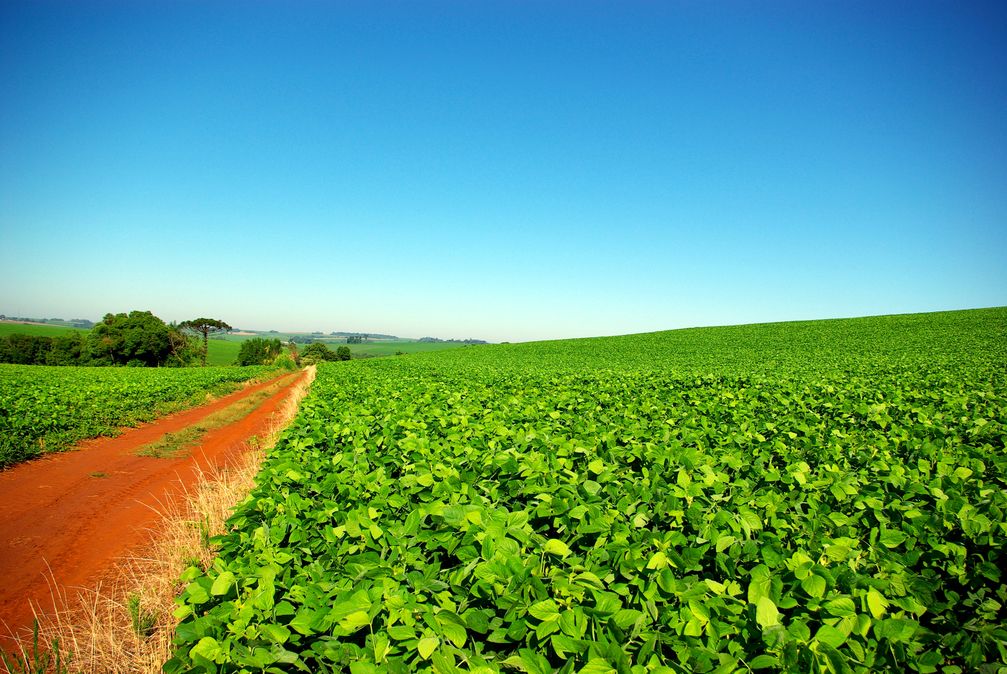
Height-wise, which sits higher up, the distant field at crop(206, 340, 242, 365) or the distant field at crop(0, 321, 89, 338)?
the distant field at crop(0, 321, 89, 338)

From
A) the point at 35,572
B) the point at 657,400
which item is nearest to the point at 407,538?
the point at 657,400

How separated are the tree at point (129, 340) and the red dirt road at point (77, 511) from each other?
64.6 meters

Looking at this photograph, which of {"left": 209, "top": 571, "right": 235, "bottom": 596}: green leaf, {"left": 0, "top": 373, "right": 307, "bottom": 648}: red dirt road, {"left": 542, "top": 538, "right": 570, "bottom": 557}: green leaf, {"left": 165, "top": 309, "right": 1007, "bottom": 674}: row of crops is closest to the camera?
{"left": 165, "top": 309, "right": 1007, "bottom": 674}: row of crops

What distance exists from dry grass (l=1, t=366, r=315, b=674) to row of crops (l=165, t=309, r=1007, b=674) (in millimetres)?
1332

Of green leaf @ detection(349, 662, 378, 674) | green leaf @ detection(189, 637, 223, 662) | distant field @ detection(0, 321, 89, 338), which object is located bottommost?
green leaf @ detection(189, 637, 223, 662)

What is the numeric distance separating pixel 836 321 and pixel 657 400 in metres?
54.5

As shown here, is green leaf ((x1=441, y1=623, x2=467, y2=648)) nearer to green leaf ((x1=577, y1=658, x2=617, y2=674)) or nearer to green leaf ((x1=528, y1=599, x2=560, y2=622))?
green leaf ((x1=528, y1=599, x2=560, y2=622))

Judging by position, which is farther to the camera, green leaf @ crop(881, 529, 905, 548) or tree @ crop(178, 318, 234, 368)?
tree @ crop(178, 318, 234, 368)

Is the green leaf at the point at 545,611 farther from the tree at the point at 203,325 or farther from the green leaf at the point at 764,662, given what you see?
A: the tree at the point at 203,325

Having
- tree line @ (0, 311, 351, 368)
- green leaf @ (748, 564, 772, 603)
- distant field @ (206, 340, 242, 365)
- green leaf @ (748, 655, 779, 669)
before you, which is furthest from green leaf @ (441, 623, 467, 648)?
distant field @ (206, 340, 242, 365)

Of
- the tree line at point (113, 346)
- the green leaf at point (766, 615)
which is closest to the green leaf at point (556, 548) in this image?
the green leaf at point (766, 615)

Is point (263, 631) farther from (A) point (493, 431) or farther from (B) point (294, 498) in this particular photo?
(A) point (493, 431)

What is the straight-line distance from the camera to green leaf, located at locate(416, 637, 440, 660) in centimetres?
156

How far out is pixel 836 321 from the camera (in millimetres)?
49031
